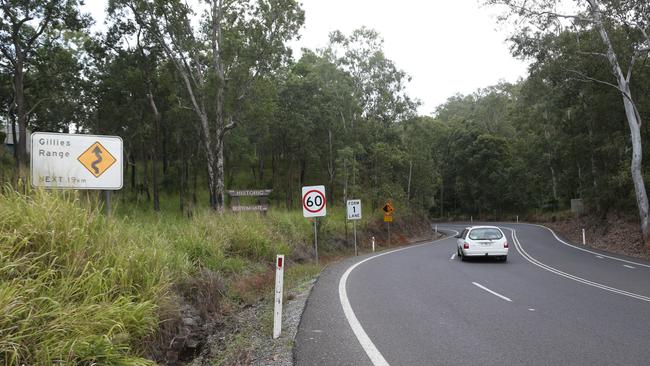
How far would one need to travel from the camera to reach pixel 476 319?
26.8 feet

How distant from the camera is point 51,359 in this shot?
4.44m

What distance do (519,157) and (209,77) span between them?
4984cm

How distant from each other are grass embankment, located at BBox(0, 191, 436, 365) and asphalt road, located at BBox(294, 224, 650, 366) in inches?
75.9

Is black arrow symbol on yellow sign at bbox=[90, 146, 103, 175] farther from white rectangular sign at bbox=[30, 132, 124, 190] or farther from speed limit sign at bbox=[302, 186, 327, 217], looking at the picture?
speed limit sign at bbox=[302, 186, 327, 217]

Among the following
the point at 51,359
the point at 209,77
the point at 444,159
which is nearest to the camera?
the point at 51,359

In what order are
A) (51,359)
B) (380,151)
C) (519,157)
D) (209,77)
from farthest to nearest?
(519,157) < (380,151) < (209,77) < (51,359)

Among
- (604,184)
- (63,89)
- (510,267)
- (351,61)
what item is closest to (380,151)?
(351,61)

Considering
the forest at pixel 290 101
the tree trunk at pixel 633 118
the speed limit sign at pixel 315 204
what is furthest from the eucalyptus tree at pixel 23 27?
the tree trunk at pixel 633 118

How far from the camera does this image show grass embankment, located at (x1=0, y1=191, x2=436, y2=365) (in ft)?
15.1

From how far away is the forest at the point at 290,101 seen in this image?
26.4 metres

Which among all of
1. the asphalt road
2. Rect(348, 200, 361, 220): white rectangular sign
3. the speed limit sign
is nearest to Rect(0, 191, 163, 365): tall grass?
the asphalt road

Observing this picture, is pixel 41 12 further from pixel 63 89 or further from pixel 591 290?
pixel 591 290

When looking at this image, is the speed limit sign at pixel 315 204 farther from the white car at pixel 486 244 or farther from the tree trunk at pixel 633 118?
the tree trunk at pixel 633 118

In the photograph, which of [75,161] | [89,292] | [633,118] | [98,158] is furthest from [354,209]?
[89,292]
